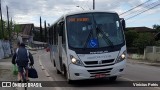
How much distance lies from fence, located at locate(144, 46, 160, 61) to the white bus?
2427 cm

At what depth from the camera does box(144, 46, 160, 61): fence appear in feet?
128

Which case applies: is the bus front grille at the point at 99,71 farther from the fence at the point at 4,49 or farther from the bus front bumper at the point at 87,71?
the fence at the point at 4,49

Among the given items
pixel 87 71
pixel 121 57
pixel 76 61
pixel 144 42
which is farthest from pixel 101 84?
pixel 144 42

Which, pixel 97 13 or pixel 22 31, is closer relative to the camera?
pixel 97 13

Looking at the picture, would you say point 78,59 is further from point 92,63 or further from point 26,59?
point 26,59

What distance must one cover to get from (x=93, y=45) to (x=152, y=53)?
2678 cm

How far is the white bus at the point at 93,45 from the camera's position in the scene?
14422 mm

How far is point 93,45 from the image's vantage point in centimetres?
1466

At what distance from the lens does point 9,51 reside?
63312 mm

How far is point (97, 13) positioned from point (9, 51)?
163ft

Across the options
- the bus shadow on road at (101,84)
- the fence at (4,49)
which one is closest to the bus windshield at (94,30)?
the bus shadow on road at (101,84)

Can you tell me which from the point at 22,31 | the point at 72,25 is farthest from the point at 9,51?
the point at 22,31

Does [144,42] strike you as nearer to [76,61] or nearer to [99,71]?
[99,71]

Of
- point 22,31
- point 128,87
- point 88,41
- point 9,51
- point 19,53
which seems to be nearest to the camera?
point 19,53
